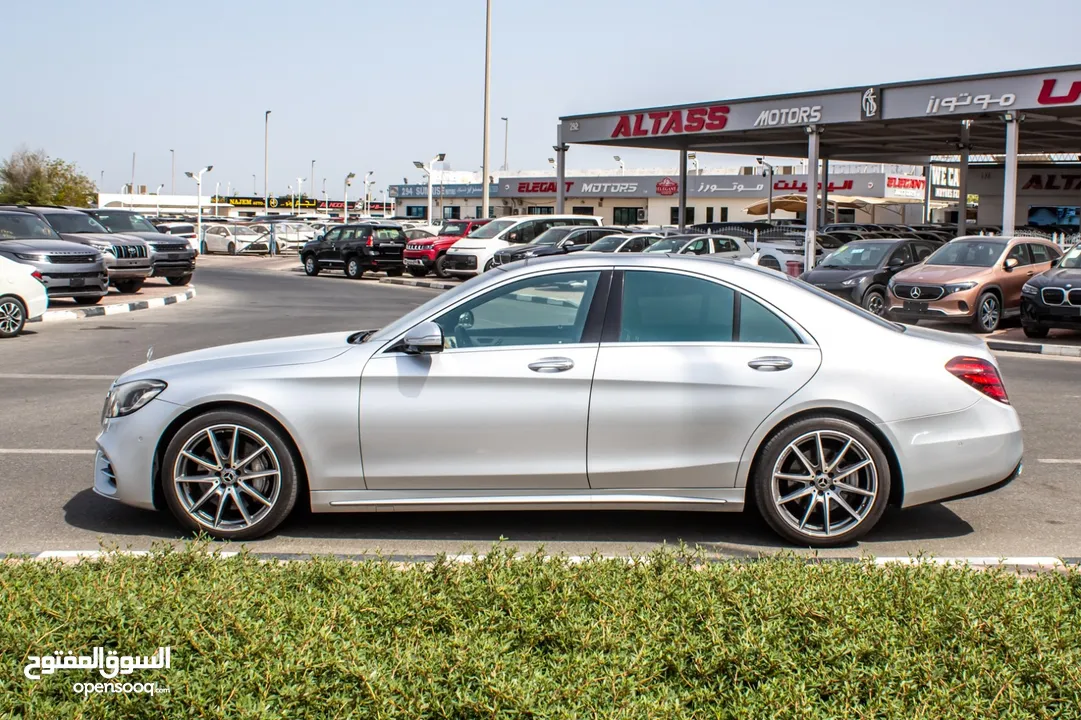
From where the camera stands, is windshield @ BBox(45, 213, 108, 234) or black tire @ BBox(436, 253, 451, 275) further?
black tire @ BBox(436, 253, 451, 275)

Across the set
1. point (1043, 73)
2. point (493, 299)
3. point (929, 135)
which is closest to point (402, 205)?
point (929, 135)

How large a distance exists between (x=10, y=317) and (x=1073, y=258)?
54.3 ft

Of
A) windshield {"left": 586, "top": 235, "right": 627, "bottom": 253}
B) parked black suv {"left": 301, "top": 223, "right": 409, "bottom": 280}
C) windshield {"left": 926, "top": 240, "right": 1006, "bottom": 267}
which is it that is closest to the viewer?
windshield {"left": 926, "top": 240, "right": 1006, "bottom": 267}

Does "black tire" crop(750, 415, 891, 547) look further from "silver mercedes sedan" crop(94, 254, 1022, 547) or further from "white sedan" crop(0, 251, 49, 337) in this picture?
"white sedan" crop(0, 251, 49, 337)

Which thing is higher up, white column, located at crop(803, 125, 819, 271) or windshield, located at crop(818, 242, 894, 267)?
white column, located at crop(803, 125, 819, 271)

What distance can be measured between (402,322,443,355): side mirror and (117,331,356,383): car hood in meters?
0.37

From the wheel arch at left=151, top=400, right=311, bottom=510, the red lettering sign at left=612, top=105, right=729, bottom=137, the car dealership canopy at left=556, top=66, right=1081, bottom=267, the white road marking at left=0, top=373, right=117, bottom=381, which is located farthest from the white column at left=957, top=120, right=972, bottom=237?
the wheel arch at left=151, top=400, right=311, bottom=510

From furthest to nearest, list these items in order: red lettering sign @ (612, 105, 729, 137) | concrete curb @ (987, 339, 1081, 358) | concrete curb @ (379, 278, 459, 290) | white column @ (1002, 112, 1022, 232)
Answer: red lettering sign @ (612, 105, 729, 137) → concrete curb @ (379, 278, 459, 290) → white column @ (1002, 112, 1022, 232) → concrete curb @ (987, 339, 1081, 358)

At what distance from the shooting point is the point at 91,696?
3.73 meters

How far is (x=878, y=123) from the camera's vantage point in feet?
105

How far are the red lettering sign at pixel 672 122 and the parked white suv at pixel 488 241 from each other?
4.78 metres

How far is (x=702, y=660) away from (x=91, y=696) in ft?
6.78

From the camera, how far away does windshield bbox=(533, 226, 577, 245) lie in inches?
1246

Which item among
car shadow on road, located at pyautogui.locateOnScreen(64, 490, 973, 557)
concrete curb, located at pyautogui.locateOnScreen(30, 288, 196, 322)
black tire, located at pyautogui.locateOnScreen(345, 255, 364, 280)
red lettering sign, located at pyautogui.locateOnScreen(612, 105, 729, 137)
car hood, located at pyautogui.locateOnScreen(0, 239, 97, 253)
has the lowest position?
car shadow on road, located at pyautogui.locateOnScreen(64, 490, 973, 557)
